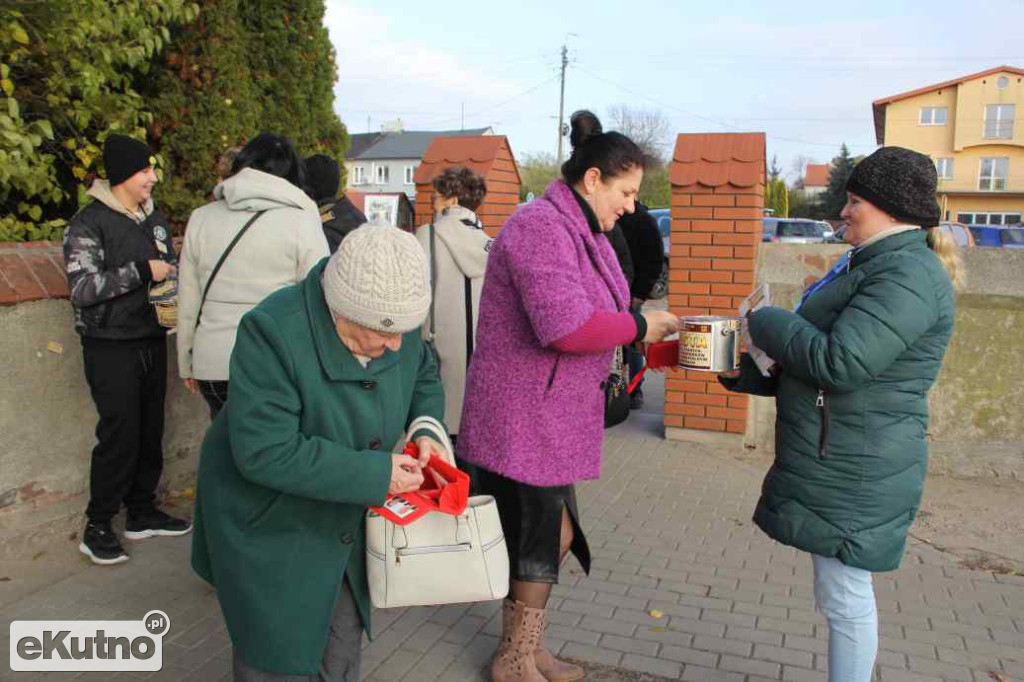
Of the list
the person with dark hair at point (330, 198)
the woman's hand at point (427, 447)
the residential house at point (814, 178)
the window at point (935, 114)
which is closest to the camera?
the woman's hand at point (427, 447)

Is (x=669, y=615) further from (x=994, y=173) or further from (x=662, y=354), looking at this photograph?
(x=994, y=173)

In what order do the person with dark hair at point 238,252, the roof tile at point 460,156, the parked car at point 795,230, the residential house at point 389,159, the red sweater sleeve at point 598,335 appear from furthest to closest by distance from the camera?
1. the residential house at point 389,159
2. the parked car at point 795,230
3. the roof tile at point 460,156
4. the person with dark hair at point 238,252
5. the red sweater sleeve at point 598,335

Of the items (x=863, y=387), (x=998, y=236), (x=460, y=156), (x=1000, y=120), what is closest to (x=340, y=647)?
(x=863, y=387)

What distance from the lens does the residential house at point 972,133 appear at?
5628 cm

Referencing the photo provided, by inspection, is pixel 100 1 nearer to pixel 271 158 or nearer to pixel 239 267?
pixel 271 158

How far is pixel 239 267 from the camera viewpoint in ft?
12.3

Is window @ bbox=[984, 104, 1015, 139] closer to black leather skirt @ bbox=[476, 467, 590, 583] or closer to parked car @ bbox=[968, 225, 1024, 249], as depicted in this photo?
parked car @ bbox=[968, 225, 1024, 249]

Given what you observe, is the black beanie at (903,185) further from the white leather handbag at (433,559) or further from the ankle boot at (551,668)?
the ankle boot at (551,668)

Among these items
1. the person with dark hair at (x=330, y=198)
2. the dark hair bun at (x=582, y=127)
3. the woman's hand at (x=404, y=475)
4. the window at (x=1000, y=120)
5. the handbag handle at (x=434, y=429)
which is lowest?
the woman's hand at (x=404, y=475)

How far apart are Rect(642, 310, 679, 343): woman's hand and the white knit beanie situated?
1190mm

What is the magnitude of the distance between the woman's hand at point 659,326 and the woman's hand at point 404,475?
3.68 ft

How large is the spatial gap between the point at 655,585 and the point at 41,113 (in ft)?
13.7

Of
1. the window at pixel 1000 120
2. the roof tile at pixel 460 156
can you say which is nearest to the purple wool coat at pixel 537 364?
the roof tile at pixel 460 156

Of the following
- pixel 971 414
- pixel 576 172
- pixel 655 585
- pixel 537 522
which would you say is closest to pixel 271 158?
pixel 576 172
